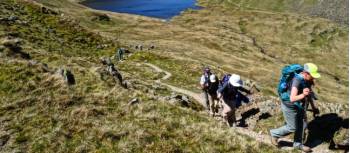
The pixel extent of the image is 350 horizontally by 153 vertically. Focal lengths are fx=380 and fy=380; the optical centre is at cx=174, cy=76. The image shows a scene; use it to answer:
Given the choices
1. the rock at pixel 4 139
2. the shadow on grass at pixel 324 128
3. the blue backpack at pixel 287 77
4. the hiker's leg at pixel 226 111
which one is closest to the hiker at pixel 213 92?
the hiker's leg at pixel 226 111

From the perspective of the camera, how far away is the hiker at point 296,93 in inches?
525

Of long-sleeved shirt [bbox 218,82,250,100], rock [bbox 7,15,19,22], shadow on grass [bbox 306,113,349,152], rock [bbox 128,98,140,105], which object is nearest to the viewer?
rock [bbox 128,98,140,105]

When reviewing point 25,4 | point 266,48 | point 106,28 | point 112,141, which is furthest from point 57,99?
point 266,48

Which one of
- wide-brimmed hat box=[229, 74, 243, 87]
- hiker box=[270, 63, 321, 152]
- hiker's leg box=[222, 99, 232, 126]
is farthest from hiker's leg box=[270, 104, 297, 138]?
hiker's leg box=[222, 99, 232, 126]

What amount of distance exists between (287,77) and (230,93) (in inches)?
177

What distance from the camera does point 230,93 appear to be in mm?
18234

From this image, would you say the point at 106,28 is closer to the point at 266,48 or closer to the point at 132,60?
the point at 266,48

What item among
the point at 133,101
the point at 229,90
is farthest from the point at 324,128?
the point at 133,101

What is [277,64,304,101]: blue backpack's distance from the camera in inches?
543

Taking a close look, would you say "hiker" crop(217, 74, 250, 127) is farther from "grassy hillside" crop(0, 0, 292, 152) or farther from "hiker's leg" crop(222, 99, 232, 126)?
"grassy hillside" crop(0, 0, 292, 152)

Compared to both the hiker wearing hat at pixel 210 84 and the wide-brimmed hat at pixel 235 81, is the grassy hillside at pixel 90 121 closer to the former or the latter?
the wide-brimmed hat at pixel 235 81

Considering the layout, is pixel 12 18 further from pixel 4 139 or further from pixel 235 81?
pixel 235 81

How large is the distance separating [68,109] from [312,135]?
11.1 meters

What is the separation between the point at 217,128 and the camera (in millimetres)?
15234
